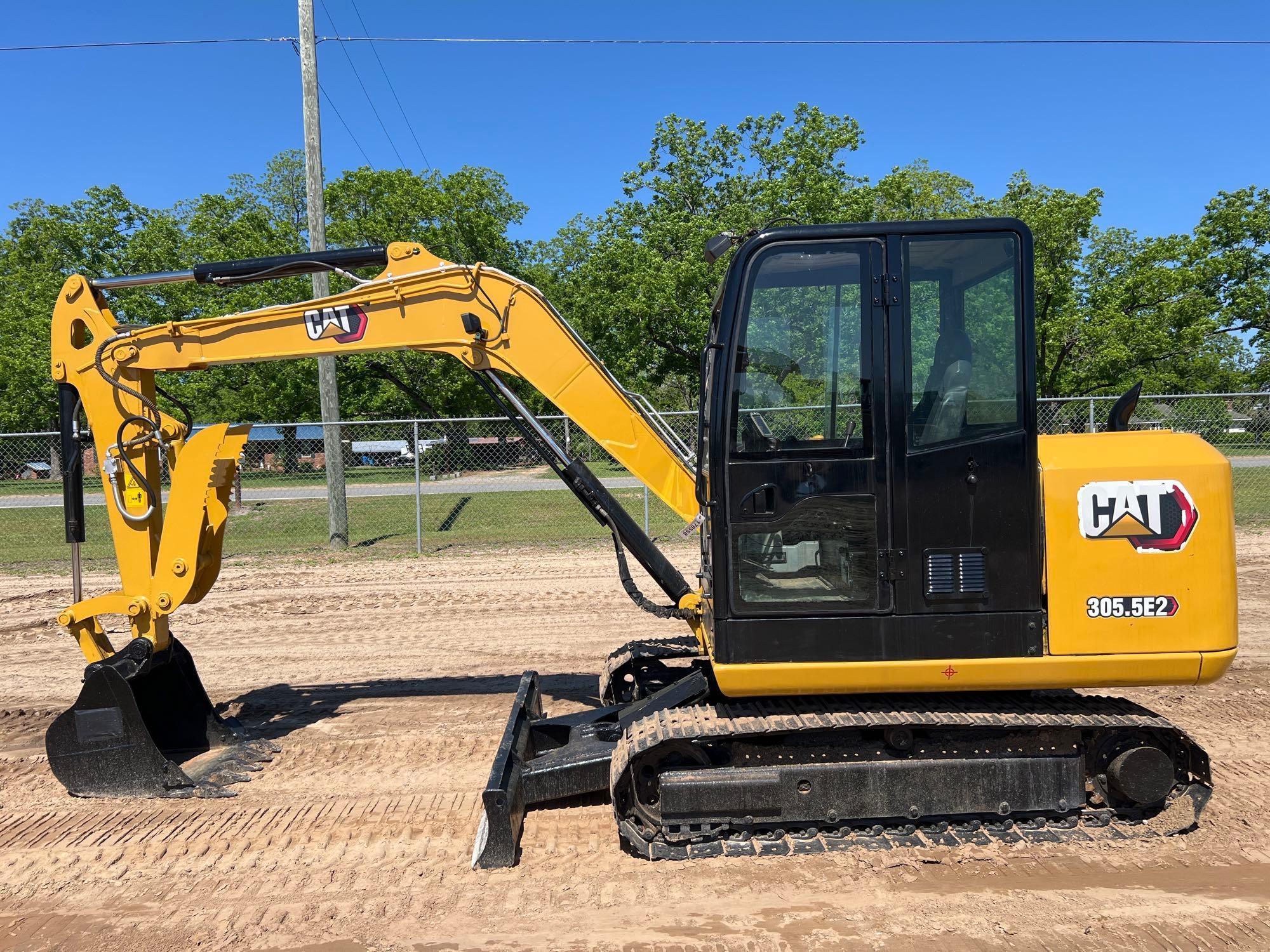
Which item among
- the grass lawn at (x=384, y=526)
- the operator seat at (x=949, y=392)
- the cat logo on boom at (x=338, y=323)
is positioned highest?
the cat logo on boom at (x=338, y=323)

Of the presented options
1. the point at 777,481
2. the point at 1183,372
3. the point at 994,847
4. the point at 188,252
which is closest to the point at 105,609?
the point at 777,481

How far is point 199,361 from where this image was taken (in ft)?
16.4

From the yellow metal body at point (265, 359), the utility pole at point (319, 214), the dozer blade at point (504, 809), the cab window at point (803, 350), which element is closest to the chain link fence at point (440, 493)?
the utility pole at point (319, 214)

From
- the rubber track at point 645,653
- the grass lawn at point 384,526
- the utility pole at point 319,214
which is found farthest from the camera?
the grass lawn at point 384,526

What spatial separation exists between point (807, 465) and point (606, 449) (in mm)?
1339

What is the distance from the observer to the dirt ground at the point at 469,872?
3428 millimetres

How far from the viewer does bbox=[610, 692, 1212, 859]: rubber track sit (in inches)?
153

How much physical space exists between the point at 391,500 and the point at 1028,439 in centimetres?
1642

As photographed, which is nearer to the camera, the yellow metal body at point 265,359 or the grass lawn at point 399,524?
Answer: the yellow metal body at point 265,359

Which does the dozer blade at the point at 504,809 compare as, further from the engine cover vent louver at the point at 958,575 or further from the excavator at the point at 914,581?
the engine cover vent louver at the point at 958,575

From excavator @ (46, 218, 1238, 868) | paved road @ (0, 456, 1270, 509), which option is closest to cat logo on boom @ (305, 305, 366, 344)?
excavator @ (46, 218, 1238, 868)

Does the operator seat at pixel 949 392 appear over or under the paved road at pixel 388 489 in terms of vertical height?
over

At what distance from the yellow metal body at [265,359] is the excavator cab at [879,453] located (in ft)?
3.21

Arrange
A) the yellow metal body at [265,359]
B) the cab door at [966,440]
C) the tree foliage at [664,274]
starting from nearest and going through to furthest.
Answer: the cab door at [966,440]
the yellow metal body at [265,359]
the tree foliage at [664,274]
